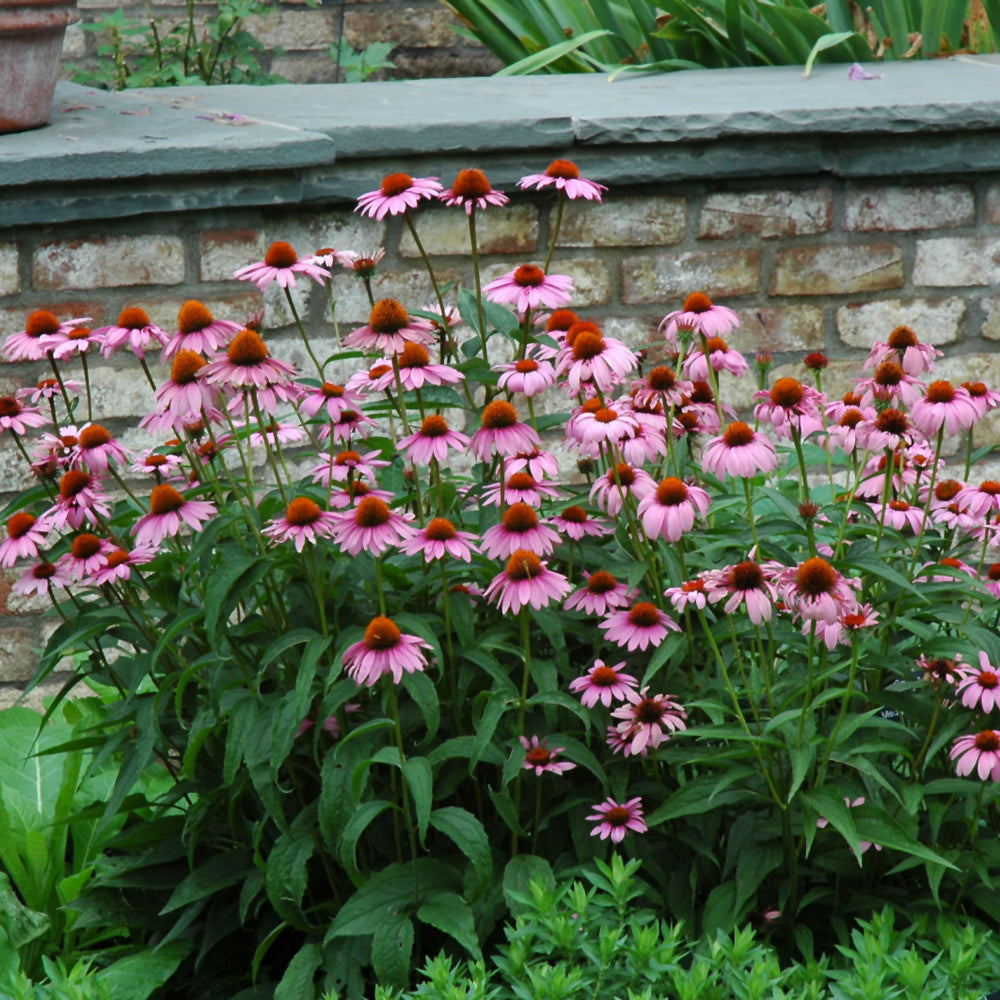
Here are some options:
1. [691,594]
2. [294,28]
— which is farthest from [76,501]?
[294,28]

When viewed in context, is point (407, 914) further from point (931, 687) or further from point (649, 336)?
point (649, 336)

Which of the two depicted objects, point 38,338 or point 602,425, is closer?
point 602,425

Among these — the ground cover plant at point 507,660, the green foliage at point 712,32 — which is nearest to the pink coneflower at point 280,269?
the ground cover plant at point 507,660

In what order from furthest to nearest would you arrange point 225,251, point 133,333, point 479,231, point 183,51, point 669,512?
point 183,51 → point 479,231 → point 225,251 → point 133,333 → point 669,512

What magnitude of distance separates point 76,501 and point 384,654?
1.61 feet

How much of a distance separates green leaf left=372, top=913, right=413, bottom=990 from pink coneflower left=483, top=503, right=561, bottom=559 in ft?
1.50

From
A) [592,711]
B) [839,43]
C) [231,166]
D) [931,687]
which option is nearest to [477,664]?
[592,711]

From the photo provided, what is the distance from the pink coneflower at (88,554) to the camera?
5.47ft

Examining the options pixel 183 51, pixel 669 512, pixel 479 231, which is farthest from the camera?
pixel 183 51

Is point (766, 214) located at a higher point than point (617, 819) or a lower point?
higher

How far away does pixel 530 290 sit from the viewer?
5.40ft

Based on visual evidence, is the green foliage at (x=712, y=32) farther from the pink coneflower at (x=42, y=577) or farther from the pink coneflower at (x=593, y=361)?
the pink coneflower at (x=42, y=577)

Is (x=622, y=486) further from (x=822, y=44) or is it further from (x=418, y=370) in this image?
(x=822, y=44)

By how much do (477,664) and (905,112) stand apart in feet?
5.65
